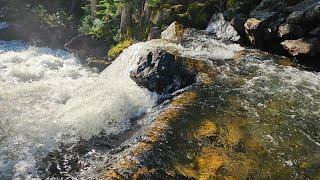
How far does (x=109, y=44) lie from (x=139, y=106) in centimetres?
950

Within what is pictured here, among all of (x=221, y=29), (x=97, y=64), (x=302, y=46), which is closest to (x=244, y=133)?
(x=302, y=46)

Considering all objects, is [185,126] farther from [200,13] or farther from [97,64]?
[97,64]

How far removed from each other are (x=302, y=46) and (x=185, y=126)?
239 inches

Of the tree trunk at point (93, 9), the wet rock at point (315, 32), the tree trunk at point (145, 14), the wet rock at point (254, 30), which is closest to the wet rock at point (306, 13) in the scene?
the wet rock at point (315, 32)

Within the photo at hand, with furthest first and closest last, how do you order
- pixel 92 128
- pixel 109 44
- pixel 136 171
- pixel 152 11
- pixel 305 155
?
pixel 109 44, pixel 152 11, pixel 92 128, pixel 305 155, pixel 136 171

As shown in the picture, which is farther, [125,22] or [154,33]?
[125,22]

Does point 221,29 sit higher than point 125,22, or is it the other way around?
point 221,29

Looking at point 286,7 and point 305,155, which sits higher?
point 286,7

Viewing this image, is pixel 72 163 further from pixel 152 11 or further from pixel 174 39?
pixel 152 11

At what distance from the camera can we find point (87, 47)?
18.1 metres

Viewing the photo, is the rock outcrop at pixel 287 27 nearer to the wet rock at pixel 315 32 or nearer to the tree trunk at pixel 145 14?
the wet rock at pixel 315 32

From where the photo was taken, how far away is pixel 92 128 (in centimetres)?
786

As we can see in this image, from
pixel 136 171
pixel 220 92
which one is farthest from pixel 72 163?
pixel 220 92

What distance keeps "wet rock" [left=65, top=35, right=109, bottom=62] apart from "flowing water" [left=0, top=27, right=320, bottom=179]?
235 inches
